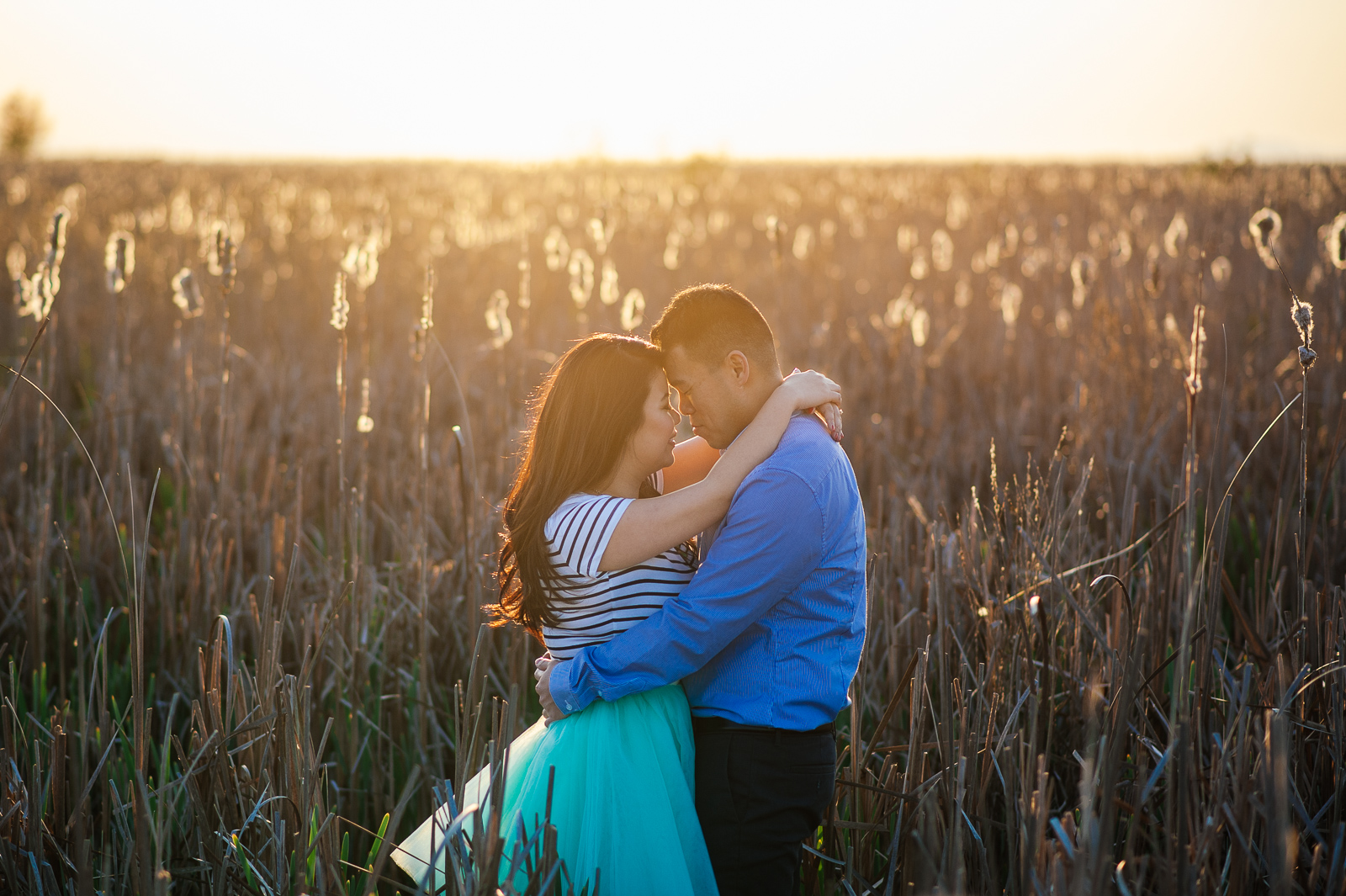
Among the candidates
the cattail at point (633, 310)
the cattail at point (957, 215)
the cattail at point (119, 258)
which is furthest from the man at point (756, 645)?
the cattail at point (957, 215)

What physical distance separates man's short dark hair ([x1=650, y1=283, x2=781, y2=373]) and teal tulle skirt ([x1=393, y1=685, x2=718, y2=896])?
664 millimetres

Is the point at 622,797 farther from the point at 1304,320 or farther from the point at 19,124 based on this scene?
the point at 19,124

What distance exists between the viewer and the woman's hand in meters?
1.80

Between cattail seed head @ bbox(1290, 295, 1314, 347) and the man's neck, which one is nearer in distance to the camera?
cattail seed head @ bbox(1290, 295, 1314, 347)

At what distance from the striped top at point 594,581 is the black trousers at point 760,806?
11.6 inches

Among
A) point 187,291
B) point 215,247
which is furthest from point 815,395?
point 187,291

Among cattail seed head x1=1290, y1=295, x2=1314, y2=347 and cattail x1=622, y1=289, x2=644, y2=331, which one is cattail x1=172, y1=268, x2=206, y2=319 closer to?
cattail x1=622, y1=289, x2=644, y2=331

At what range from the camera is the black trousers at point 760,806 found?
→ 1.68 meters

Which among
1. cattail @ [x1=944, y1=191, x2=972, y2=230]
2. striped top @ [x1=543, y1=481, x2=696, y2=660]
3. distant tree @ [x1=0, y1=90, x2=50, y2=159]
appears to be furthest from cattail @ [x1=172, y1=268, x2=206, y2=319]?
distant tree @ [x1=0, y1=90, x2=50, y2=159]

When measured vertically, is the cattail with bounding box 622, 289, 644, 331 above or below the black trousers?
above

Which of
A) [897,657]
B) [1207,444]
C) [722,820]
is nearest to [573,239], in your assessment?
[1207,444]

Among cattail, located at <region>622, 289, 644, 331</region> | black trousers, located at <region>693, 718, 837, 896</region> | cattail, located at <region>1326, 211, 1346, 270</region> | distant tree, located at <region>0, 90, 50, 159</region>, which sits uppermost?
distant tree, located at <region>0, 90, 50, 159</region>

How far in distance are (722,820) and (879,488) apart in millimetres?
1378

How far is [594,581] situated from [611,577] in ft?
0.11
